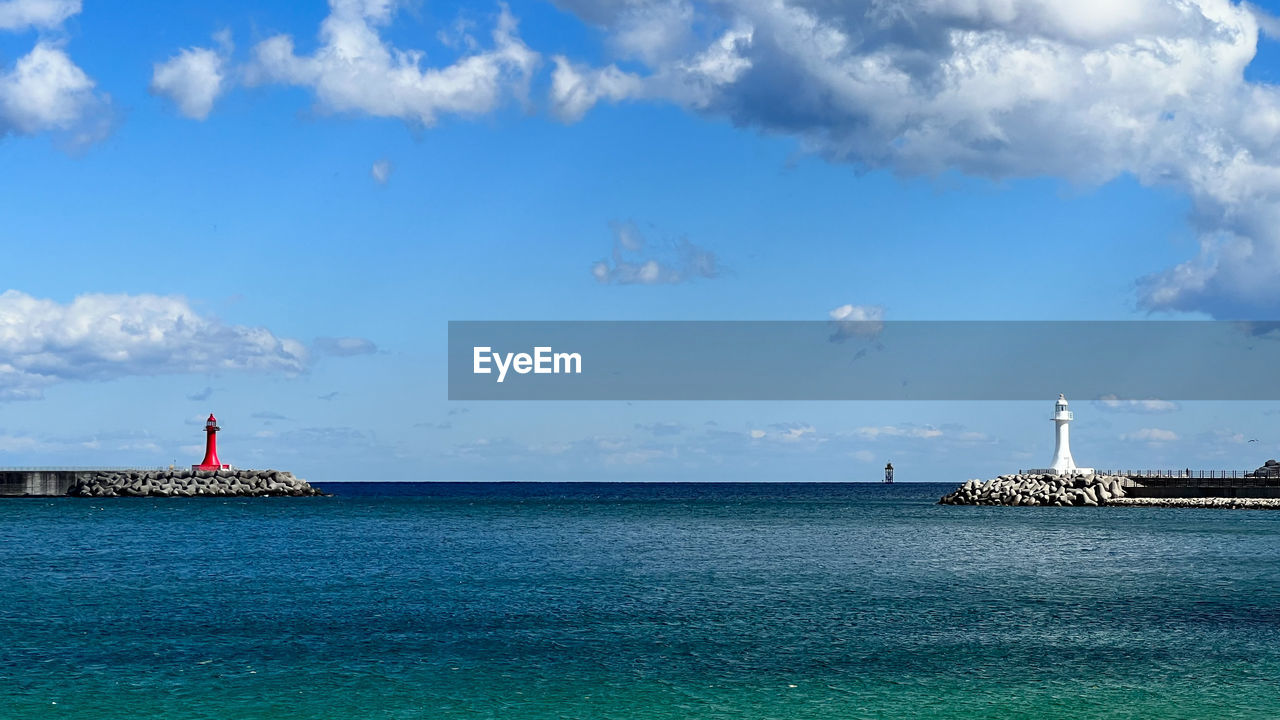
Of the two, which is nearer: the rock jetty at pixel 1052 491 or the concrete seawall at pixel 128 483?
the rock jetty at pixel 1052 491

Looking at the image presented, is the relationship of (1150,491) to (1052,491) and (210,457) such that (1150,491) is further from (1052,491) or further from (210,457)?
(210,457)

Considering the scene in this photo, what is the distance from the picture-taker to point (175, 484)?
121000 mm

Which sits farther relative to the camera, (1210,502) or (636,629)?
(1210,502)

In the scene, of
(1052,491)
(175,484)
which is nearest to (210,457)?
(175,484)

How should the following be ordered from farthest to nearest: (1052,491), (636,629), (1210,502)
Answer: (1052,491) < (1210,502) < (636,629)

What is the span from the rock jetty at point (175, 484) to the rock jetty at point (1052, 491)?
77.3m

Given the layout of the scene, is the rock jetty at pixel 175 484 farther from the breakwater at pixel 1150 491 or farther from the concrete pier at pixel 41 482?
the breakwater at pixel 1150 491

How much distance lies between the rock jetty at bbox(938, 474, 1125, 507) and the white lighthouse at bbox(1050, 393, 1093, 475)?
4.38ft

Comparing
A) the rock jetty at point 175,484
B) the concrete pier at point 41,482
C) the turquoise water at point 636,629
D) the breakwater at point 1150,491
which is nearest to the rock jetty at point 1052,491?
the breakwater at point 1150,491

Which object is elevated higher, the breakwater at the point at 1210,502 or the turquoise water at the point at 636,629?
the breakwater at the point at 1210,502

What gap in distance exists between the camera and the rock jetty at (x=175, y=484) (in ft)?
393

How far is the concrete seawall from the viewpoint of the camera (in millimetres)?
119875

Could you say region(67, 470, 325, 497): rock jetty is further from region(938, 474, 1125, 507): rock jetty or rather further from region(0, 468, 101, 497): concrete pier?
region(938, 474, 1125, 507): rock jetty

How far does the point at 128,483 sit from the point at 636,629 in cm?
10548
